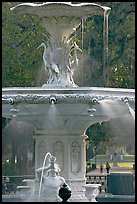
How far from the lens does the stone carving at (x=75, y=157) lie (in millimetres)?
22312

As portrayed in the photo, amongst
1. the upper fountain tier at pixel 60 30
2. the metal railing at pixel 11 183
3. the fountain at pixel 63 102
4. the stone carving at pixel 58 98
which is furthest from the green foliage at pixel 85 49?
the stone carving at pixel 58 98

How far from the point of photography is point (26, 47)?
38.4 meters

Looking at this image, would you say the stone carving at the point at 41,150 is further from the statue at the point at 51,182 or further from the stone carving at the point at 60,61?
the stone carving at the point at 60,61

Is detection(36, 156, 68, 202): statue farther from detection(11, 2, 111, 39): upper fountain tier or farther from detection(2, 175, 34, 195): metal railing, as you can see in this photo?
detection(2, 175, 34, 195): metal railing

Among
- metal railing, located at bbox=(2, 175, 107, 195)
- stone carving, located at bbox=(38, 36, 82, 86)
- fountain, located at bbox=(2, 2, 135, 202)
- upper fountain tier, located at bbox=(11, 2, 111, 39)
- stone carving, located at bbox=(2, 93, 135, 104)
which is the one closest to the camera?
stone carving, located at bbox=(2, 93, 135, 104)

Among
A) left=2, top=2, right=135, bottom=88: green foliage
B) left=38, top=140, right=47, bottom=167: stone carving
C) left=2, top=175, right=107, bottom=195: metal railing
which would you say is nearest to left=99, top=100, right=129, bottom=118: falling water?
left=38, top=140, right=47, bottom=167: stone carving

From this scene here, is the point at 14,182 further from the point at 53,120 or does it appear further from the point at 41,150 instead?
the point at 53,120

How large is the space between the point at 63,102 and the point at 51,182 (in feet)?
5.08

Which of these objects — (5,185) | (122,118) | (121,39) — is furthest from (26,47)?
(122,118)

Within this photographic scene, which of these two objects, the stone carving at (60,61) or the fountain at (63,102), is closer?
the fountain at (63,102)

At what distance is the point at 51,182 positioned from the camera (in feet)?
68.8

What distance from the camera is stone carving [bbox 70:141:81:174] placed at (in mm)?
22312

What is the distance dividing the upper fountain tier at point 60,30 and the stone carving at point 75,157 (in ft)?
4.09

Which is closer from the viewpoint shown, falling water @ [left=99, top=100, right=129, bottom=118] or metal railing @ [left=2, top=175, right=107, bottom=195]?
falling water @ [left=99, top=100, right=129, bottom=118]
